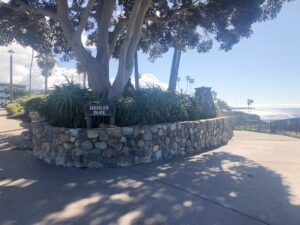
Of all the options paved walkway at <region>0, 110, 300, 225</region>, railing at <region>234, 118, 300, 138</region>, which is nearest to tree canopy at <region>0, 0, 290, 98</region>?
paved walkway at <region>0, 110, 300, 225</region>

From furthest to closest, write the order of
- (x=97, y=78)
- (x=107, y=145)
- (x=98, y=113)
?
(x=97, y=78) → (x=98, y=113) → (x=107, y=145)

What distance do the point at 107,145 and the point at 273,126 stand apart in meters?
15.9

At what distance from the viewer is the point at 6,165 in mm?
7027

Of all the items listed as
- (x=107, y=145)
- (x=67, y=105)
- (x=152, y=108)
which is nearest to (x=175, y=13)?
(x=152, y=108)

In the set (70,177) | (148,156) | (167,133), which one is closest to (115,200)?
(70,177)

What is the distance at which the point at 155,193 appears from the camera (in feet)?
16.5

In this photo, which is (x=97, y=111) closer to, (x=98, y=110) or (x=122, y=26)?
(x=98, y=110)

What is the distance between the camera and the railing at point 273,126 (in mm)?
18391

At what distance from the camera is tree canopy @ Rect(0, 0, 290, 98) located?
9273 mm

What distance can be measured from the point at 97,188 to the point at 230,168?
3115 mm

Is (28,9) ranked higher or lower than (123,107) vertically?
higher

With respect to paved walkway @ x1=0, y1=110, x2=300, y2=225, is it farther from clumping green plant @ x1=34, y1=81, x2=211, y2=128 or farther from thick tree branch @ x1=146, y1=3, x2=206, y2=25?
thick tree branch @ x1=146, y1=3, x2=206, y2=25

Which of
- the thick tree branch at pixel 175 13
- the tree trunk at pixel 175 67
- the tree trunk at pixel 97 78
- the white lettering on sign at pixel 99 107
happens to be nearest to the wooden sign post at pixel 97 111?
the white lettering on sign at pixel 99 107

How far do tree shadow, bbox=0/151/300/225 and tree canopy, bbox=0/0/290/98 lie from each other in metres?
3.43
